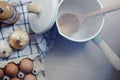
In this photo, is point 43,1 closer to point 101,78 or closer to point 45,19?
point 45,19

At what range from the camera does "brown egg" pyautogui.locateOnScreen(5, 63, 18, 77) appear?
1.01 metres

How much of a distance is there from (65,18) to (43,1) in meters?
0.14

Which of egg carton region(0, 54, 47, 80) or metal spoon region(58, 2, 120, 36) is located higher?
metal spoon region(58, 2, 120, 36)

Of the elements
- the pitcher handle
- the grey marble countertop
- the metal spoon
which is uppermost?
the metal spoon

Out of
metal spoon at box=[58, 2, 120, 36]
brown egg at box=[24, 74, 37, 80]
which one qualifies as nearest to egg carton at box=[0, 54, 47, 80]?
brown egg at box=[24, 74, 37, 80]

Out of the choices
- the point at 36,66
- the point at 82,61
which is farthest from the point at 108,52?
the point at 36,66

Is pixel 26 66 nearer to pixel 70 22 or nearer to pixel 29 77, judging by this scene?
pixel 29 77

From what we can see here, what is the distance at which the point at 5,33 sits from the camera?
1.07 metres

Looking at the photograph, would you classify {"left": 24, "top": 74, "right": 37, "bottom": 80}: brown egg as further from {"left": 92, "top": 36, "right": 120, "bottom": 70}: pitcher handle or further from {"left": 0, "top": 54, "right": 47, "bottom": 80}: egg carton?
{"left": 92, "top": 36, "right": 120, "bottom": 70}: pitcher handle

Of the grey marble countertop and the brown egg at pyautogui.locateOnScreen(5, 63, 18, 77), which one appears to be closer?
the brown egg at pyautogui.locateOnScreen(5, 63, 18, 77)

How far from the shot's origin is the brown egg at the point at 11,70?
101 centimetres

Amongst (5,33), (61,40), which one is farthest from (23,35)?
(61,40)

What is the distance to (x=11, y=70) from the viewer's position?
1.01 metres

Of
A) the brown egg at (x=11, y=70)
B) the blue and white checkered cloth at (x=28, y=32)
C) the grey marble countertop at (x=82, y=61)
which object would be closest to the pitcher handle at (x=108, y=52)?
the grey marble countertop at (x=82, y=61)
